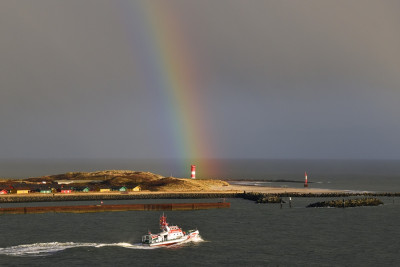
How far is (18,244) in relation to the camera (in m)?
83.1

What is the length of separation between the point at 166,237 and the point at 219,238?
10223mm

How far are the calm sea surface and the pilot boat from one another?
1277mm

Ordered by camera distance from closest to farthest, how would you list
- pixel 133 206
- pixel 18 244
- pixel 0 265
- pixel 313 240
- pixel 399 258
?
1. pixel 0 265
2. pixel 399 258
3. pixel 18 244
4. pixel 313 240
5. pixel 133 206

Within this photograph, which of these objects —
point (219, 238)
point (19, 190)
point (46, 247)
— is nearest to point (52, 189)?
point (19, 190)

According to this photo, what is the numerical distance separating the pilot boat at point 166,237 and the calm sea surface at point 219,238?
1277 millimetres

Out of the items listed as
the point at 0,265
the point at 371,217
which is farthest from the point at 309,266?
the point at 371,217

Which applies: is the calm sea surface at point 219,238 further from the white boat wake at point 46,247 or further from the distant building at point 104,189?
the distant building at point 104,189

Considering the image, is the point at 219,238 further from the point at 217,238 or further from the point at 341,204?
the point at 341,204

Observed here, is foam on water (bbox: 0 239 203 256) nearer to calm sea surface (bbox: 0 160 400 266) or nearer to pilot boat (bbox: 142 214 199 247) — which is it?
calm sea surface (bbox: 0 160 400 266)

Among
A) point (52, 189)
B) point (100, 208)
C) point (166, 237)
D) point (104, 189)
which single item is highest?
point (104, 189)

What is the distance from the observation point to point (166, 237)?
83.4m

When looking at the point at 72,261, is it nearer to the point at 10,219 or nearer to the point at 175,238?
the point at 175,238

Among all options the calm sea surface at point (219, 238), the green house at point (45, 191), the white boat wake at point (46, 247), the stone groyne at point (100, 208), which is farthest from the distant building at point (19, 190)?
the white boat wake at point (46, 247)

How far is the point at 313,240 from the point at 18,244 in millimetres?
45853
